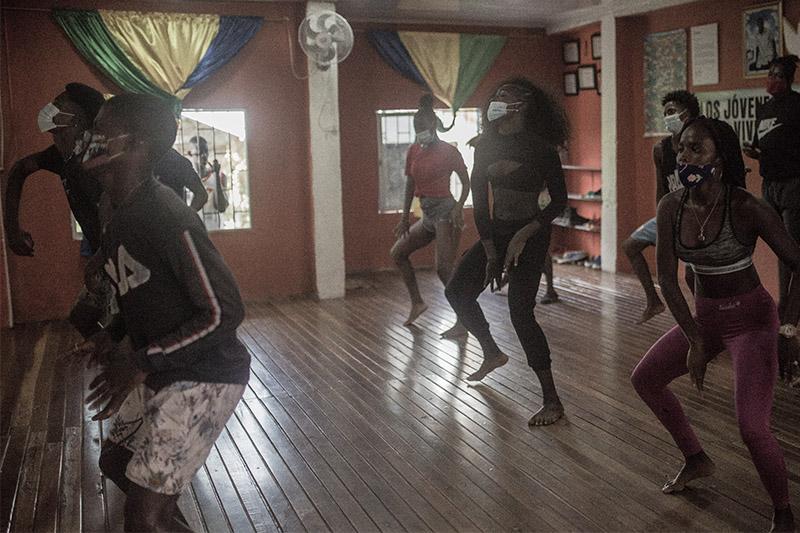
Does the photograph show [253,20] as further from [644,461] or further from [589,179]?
[644,461]

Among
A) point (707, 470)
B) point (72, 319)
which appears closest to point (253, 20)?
point (72, 319)

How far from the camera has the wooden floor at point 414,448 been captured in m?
3.23

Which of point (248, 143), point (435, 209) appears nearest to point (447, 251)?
point (435, 209)

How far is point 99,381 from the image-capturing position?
2.27 meters

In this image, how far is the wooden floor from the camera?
323cm

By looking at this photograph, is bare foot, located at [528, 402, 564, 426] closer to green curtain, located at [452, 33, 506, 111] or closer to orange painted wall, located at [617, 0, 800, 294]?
orange painted wall, located at [617, 0, 800, 294]

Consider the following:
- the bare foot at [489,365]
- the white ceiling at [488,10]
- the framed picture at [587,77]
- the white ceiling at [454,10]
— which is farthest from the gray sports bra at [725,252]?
the framed picture at [587,77]

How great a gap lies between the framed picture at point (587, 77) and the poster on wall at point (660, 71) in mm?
911

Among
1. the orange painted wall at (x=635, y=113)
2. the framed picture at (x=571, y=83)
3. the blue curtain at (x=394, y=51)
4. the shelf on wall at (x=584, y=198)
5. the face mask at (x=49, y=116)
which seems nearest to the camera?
the face mask at (x=49, y=116)

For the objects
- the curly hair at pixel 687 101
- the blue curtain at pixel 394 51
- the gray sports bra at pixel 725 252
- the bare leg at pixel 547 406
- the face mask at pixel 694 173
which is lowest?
the bare leg at pixel 547 406

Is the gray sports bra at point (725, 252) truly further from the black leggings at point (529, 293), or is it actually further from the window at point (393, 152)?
the window at point (393, 152)

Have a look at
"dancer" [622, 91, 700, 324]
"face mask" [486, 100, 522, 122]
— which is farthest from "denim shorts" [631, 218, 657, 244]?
"face mask" [486, 100, 522, 122]

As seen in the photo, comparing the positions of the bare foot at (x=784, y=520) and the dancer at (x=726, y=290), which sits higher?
the dancer at (x=726, y=290)

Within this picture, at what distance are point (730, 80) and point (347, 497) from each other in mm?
5809
